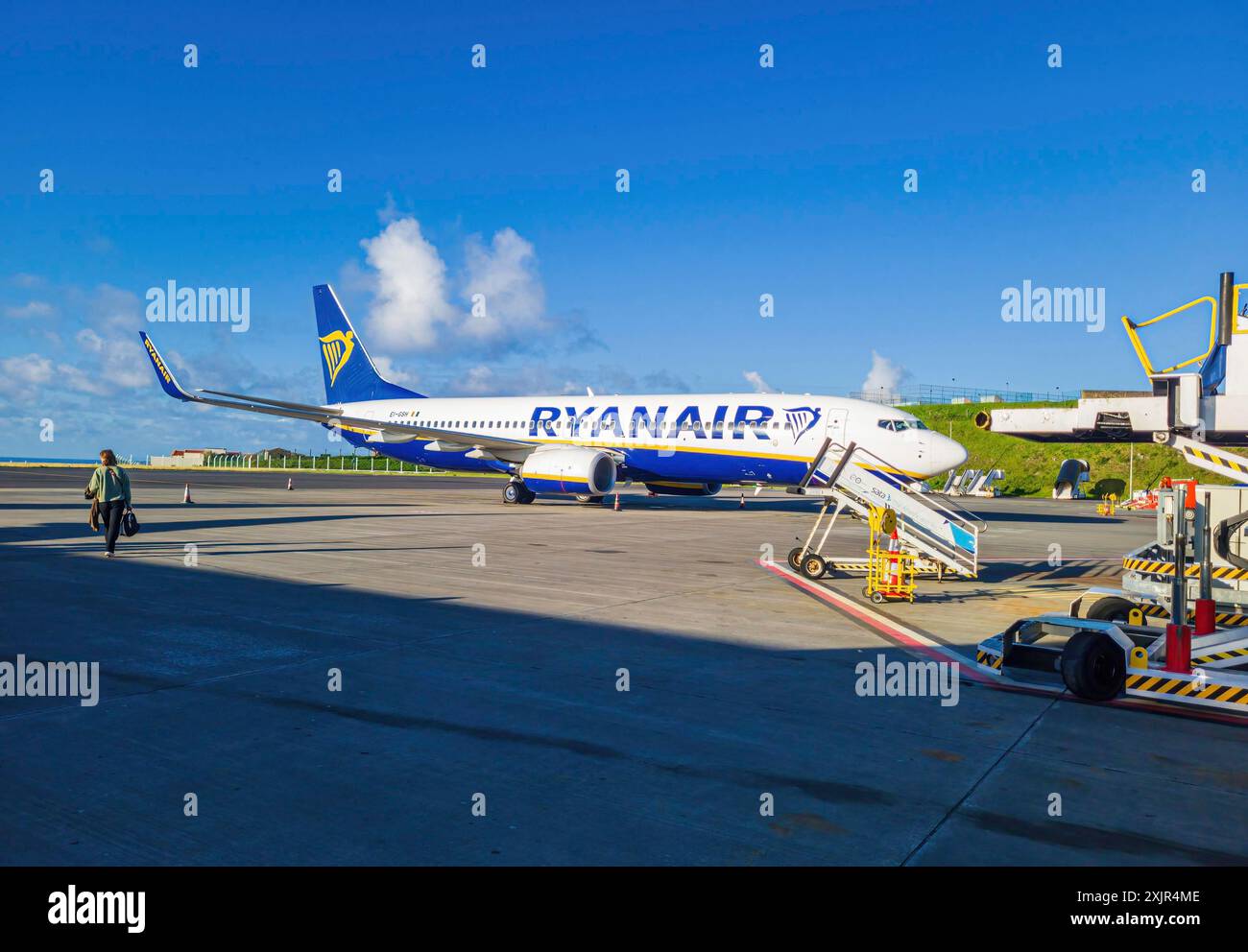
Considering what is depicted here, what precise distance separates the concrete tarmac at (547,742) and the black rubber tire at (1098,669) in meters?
0.32

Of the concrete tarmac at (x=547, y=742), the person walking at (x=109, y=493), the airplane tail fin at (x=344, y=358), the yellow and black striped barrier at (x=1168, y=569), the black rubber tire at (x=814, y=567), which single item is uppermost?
the airplane tail fin at (x=344, y=358)

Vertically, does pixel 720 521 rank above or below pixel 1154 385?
below

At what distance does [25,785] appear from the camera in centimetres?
523

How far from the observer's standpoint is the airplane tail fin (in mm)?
42312

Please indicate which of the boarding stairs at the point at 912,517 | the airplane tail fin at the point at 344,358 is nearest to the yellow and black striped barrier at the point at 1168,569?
the boarding stairs at the point at 912,517

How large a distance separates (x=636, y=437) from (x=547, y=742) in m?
25.7

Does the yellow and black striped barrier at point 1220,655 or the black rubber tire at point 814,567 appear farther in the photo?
the black rubber tire at point 814,567

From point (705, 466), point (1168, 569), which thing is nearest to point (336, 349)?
point (705, 466)

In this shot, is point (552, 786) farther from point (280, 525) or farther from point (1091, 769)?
point (280, 525)

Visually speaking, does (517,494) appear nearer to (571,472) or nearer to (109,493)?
(571,472)

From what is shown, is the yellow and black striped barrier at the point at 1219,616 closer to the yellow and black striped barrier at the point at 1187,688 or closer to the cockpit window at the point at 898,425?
the yellow and black striped barrier at the point at 1187,688

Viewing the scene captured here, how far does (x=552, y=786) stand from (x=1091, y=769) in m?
3.51

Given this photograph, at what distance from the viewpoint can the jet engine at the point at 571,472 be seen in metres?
29.2
